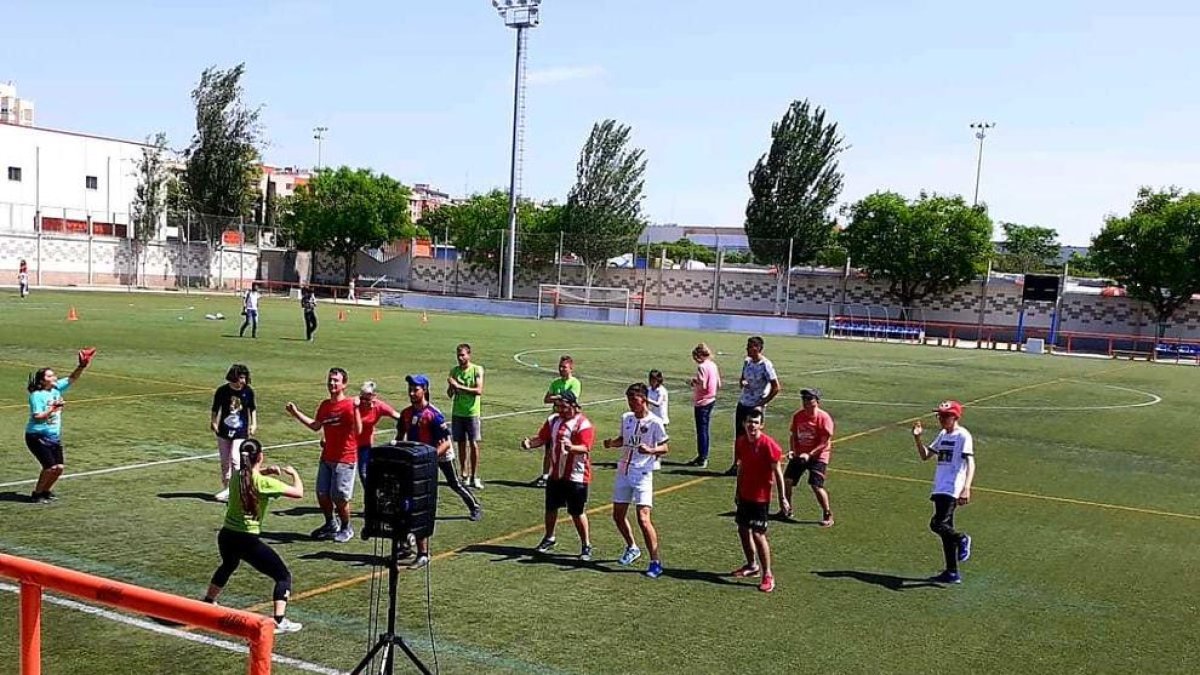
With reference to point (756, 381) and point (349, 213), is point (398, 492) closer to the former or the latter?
point (756, 381)

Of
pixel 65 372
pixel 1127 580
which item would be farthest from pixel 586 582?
pixel 65 372

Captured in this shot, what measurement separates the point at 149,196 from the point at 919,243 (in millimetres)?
55600

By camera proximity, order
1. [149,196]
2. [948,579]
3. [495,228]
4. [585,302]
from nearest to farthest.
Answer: [948,579], [585,302], [149,196], [495,228]

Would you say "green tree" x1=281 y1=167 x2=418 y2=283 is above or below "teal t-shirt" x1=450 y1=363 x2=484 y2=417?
above

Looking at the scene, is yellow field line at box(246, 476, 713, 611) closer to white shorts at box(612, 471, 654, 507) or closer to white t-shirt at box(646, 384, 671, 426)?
white t-shirt at box(646, 384, 671, 426)

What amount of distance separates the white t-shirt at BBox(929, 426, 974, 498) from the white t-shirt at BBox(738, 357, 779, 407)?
464 cm

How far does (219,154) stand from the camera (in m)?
85.1

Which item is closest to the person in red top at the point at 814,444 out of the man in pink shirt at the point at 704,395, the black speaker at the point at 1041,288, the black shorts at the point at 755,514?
the black shorts at the point at 755,514

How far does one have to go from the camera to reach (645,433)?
10.6 meters

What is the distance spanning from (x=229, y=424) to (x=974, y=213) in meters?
62.0

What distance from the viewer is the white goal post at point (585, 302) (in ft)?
205

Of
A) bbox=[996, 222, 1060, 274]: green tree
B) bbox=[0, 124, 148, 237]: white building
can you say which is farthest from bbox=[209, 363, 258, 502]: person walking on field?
bbox=[996, 222, 1060, 274]: green tree

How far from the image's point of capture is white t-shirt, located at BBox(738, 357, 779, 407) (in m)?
15.4

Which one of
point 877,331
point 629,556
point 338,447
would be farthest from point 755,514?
point 877,331
